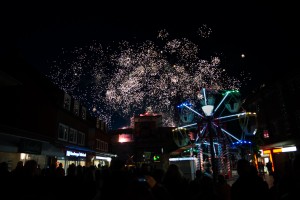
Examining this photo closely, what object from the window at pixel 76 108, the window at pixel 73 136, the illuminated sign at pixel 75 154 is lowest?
the illuminated sign at pixel 75 154

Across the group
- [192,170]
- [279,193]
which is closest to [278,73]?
[192,170]

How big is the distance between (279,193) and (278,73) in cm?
2608

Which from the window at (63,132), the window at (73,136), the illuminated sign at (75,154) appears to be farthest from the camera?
the window at (73,136)

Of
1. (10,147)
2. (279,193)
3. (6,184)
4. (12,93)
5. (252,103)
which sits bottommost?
(279,193)

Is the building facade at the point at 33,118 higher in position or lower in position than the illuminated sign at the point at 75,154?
higher

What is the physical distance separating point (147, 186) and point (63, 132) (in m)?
21.2

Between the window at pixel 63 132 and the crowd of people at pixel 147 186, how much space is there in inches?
599

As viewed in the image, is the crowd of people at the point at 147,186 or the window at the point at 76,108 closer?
the crowd of people at the point at 147,186

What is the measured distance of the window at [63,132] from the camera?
21681 millimetres

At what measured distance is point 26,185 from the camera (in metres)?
5.67

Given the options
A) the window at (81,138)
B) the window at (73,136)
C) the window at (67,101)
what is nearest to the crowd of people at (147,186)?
the window at (67,101)

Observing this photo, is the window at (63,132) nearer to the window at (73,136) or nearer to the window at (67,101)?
the window at (73,136)

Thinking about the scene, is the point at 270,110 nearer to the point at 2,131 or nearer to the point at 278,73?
the point at 278,73

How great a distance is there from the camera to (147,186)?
312 cm
